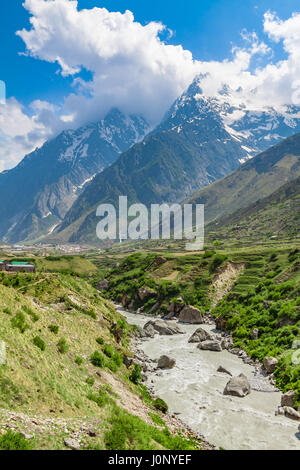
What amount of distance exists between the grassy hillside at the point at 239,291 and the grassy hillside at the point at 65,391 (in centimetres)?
1892

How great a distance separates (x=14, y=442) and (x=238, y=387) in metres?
27.8

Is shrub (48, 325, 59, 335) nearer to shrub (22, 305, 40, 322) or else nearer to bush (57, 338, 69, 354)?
shrub (22, 305, 40, 322)

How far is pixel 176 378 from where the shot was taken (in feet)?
135

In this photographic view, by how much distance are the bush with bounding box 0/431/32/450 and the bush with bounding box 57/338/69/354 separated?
40.7 feet

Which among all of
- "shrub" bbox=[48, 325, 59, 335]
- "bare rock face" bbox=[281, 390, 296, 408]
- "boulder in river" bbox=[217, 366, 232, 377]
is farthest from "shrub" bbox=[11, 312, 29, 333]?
"boulder in river" bbox=[217, 366, 232, 377]

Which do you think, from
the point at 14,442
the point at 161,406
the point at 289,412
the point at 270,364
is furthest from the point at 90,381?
the point at 270,364

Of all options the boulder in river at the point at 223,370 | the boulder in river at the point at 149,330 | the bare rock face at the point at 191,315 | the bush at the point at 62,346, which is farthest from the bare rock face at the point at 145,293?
the bush at the point at 62,346

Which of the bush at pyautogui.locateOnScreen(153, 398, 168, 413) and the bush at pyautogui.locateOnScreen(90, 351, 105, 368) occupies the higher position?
the bush at pyautogui.locateOnScreen(90, 351, 105, 368)

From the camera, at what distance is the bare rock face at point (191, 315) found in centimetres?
8069

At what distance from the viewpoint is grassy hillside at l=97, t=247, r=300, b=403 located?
1965 inches

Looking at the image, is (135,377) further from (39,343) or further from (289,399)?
(289,399)

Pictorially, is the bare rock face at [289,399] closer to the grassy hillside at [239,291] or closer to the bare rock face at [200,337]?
the grassy hillside at [239,291]

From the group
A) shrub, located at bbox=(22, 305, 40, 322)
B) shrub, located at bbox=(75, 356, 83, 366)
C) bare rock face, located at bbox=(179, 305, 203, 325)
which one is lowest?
bare rock face, located at bbox=(179, 305, 203, 325)
